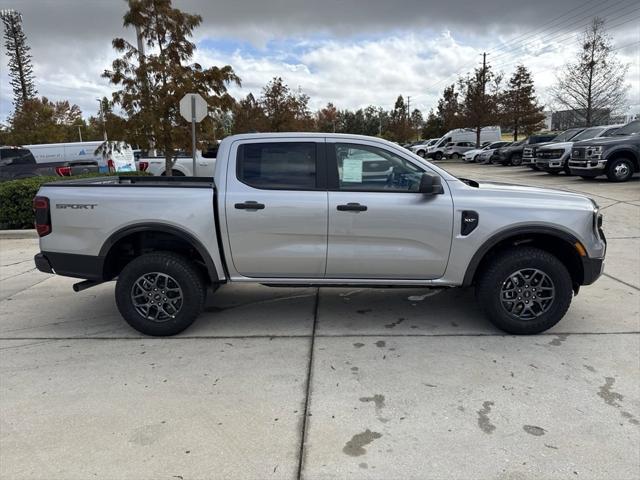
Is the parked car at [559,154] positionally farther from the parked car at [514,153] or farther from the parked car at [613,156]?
the parked car at [514,153]

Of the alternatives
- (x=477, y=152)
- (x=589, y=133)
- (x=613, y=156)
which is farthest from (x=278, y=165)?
(x=477, y=152)

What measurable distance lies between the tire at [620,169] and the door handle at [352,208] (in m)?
14.7

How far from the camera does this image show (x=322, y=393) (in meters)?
3.33

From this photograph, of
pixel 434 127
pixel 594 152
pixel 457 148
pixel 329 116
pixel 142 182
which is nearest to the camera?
pixel 142 182

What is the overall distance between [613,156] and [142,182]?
1558 cm

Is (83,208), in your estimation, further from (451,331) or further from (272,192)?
(451,331)

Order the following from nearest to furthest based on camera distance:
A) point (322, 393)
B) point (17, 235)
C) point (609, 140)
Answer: point (322, 393) < point (17, 235) < point (609, 140)

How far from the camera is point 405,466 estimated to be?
2.59 meters

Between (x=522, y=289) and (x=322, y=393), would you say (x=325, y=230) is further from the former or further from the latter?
(x=522, y=289)

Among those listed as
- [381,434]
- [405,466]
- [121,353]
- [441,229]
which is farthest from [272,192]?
[405,466]

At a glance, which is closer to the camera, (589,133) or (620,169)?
(620,169)

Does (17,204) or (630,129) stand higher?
(630,129)

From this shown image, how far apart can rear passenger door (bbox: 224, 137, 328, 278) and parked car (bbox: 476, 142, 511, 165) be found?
30664 mm

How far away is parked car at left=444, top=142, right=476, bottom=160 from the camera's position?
143ft
